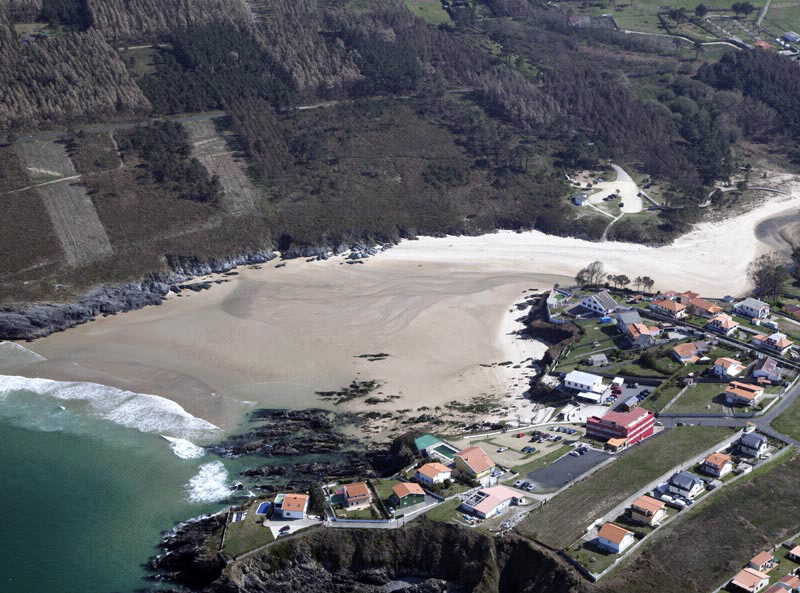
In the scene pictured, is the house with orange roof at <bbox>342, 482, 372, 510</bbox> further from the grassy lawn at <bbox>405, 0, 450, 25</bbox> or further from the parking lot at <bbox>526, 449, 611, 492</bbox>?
the grassy lawn at <bbox>405, 0, 450, 25</bbox>

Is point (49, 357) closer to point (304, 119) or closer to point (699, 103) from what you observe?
point (304, 119)

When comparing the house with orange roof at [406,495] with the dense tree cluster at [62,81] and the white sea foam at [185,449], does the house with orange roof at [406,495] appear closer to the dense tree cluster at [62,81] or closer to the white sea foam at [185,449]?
the white sea foam at [185,449]

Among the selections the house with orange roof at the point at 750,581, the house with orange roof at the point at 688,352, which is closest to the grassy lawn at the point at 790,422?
the house with orange roof at the point at 688,352

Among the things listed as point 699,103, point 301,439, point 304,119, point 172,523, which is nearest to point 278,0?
point 304,119

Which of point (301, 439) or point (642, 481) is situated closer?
point (642, 481)

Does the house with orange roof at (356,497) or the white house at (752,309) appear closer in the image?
the house with orange roof at (356,497)

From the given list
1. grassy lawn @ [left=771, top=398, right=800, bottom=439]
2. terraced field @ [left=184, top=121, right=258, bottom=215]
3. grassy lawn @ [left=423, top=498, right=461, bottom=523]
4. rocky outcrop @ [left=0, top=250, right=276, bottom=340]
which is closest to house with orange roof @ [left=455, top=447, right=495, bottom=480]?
grassy lawn @ [left=423, top=498, right=461, bottom=523]
